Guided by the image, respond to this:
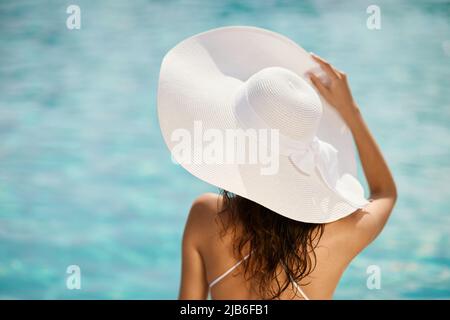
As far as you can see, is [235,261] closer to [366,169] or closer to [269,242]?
[269,242]

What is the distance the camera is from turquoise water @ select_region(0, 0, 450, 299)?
176 inches

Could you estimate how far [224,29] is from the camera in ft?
5.95

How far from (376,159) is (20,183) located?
152 inches

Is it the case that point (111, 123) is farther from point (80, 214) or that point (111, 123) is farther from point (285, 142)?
point (285, 142)

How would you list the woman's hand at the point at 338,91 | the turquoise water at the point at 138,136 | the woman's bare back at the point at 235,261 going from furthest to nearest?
1. the turquoise water at the point at 138,136
2. the woman's hand at the point at 338,91
3. the woman's bare back at the point at 235,261

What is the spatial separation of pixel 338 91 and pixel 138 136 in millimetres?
3669

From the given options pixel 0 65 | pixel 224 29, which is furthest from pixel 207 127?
pixel 0 65

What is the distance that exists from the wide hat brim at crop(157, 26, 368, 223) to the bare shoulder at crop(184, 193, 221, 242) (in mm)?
44

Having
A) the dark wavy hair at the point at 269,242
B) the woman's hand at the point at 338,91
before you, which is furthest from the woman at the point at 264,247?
the woman's hand at the point at 338,91

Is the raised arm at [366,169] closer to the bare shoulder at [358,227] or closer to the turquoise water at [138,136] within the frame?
the bare shoulder at [358,227]

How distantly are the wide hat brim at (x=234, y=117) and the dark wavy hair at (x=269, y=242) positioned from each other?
5 centimetres

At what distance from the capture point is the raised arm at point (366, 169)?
1554 millimetres

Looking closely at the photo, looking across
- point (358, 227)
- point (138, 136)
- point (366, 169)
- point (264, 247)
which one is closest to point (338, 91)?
point (366, 169)

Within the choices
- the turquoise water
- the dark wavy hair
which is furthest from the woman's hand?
the turquoise water
